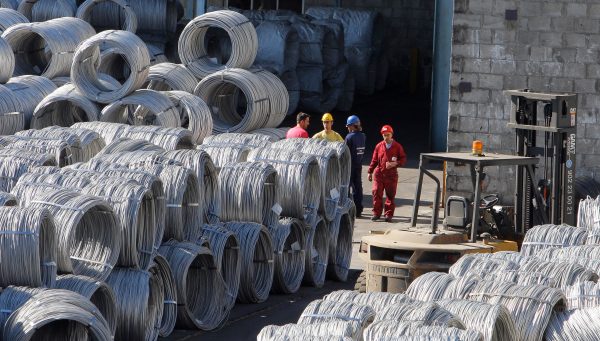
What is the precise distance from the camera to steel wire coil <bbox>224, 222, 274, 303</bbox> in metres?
13.5

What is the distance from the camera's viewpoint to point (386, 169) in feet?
60.4

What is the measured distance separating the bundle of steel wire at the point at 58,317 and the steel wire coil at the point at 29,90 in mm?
9607

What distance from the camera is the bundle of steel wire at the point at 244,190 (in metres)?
13.6

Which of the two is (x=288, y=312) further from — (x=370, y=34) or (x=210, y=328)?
(x=370, y=34)

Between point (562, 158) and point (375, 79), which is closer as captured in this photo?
point (562, 158)

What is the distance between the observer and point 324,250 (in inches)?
593

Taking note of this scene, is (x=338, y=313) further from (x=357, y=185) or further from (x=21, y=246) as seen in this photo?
(x=357, y=185)

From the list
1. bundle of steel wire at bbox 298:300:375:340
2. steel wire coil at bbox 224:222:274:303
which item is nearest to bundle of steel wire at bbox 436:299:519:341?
bundle of steel wire at bbox 298:300:375:340

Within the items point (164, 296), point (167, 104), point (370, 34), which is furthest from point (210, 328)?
point (370, 34)

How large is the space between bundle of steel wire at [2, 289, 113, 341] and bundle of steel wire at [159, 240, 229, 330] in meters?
2.70

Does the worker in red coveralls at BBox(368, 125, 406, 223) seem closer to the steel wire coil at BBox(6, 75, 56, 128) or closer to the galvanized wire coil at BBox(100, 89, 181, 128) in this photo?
the galvanized wire coil at BBox(100, 89, 181, 128)

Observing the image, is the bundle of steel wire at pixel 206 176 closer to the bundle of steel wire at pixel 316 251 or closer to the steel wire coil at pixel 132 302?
the bundle of steel wire at pixel 316 251

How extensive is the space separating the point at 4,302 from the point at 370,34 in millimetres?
25999

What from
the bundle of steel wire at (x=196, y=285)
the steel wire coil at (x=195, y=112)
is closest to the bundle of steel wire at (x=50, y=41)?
the steel wire coil at (x=195, y=112)
